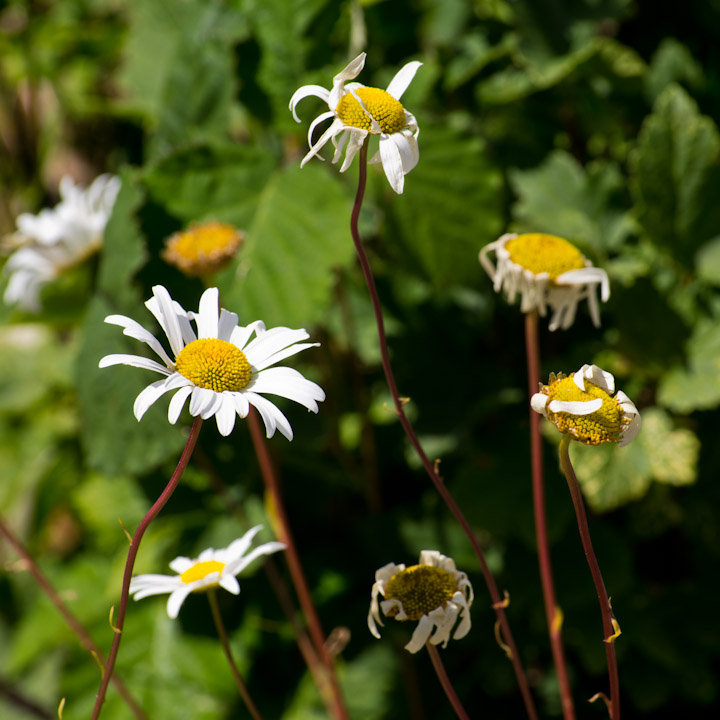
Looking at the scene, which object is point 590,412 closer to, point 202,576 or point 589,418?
point 589,418

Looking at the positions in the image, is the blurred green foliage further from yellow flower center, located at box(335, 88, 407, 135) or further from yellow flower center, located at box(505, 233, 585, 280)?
yellow flower center, located at box(335, 88, 407, 135)

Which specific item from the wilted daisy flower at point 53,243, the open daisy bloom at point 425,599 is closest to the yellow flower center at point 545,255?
the open daisy bloom at point 425,599

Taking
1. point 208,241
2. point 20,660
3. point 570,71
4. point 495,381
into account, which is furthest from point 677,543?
point 20,660

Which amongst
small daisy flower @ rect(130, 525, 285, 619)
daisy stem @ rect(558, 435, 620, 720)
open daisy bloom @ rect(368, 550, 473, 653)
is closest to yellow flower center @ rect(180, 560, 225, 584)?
small daisy flower @ rect(130, 525, 285, 619)

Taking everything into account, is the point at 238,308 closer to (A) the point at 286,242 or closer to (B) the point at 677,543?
(A) the point at 286,242

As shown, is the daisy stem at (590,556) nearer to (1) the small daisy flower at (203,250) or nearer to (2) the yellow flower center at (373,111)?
(2) the yellow flower center at (373,111)

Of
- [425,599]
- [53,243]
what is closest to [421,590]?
[425,599]
